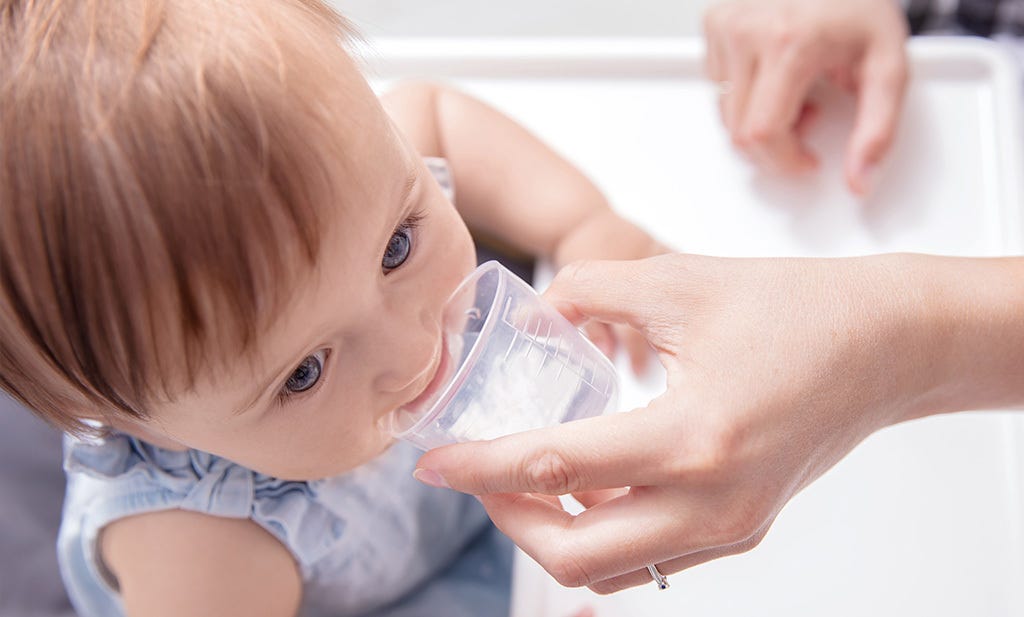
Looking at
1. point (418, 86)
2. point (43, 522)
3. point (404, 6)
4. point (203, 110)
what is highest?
point (203, 110)

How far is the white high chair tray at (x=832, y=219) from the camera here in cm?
67

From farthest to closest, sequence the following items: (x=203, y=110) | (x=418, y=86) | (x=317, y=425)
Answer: (x=418, y=86), (x=317, y=425), (x=203, y=110)

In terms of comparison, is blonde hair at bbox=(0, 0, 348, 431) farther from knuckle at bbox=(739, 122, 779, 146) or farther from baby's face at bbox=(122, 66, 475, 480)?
knuckle at bbox=(739, 122, 779, 146)

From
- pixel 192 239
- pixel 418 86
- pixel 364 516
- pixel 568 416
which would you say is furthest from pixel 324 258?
pixel 418 86

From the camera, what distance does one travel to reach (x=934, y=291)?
1.87ft

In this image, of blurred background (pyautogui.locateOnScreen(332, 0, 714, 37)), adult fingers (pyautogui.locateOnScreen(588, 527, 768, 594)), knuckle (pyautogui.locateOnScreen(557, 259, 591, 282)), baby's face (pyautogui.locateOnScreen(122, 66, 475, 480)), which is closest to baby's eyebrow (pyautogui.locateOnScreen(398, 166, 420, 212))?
baby's face (pyautogui.locateOnScreen(122, 66, 475, 480))

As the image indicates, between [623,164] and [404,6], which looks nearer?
[623,164]

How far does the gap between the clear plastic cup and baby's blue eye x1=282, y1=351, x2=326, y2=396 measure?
2.3 inches

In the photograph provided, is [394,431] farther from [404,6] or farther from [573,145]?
[404,6]

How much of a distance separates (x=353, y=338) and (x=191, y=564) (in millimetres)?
249

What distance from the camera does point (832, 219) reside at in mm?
818

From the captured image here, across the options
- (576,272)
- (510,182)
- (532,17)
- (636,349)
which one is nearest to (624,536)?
(576,272)

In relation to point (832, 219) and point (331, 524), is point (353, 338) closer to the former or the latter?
point (331, 524)

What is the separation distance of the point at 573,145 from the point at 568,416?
0.38m
